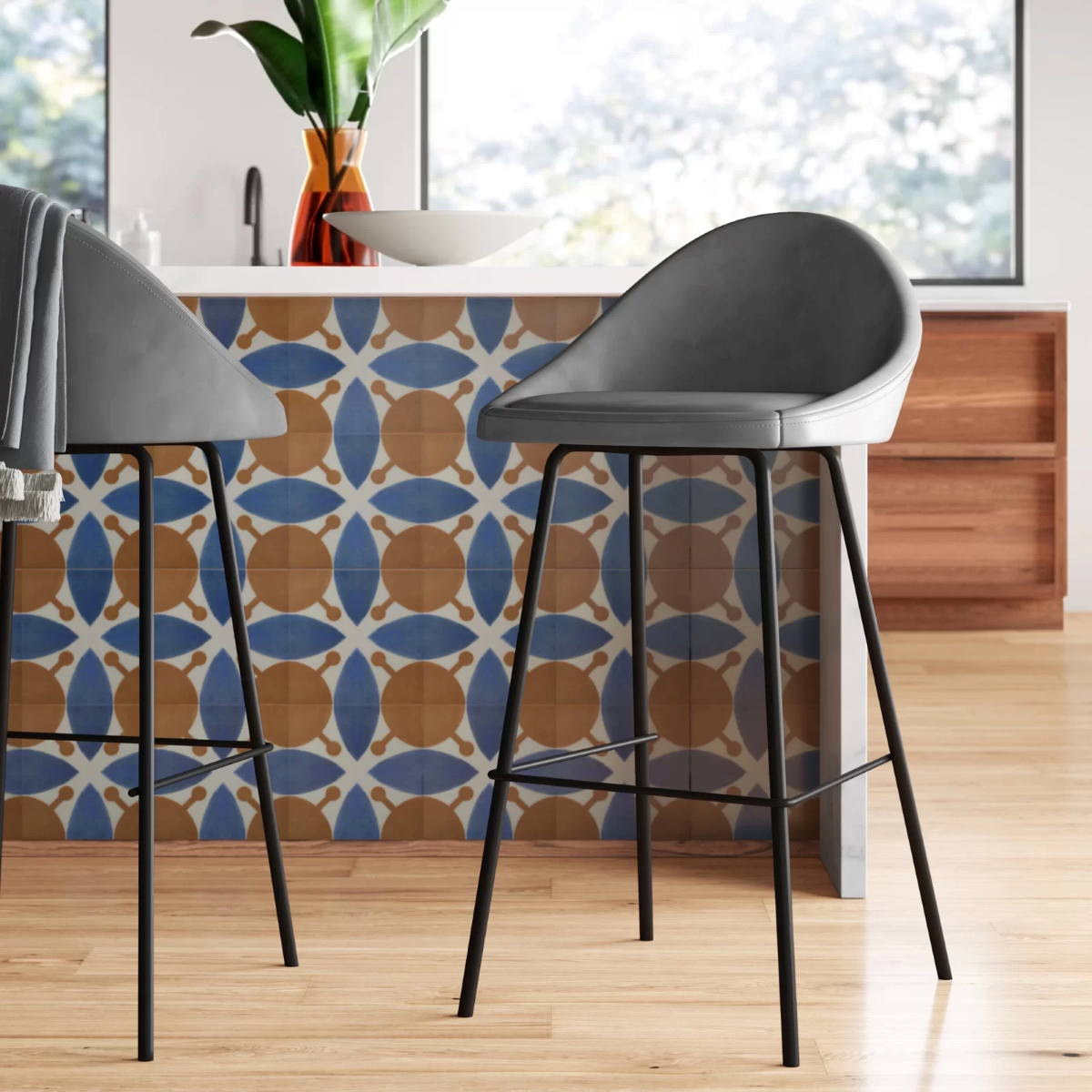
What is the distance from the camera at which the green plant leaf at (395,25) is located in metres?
2.06

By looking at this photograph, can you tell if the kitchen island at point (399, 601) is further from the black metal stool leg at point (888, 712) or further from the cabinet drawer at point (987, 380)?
the cabinet drawer at point (987, 380)

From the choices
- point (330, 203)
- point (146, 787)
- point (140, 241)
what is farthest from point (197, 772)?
point (140, 241)

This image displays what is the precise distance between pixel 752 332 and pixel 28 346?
873 millimetres

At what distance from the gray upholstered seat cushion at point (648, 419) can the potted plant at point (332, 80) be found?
2.53 feet

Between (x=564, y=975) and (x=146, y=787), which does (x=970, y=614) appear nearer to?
(x=564, y=975)

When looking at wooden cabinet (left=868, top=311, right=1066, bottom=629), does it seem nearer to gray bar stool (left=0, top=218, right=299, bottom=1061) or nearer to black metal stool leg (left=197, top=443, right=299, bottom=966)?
black metal stool leg (left=197, top=443, right=299, bottom=966)

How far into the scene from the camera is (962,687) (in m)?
3.50

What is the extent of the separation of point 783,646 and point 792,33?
3.64 metres

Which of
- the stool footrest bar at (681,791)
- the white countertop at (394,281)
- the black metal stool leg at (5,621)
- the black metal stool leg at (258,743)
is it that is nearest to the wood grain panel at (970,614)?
the white countertop at (394,281)

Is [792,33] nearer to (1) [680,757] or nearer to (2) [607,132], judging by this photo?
(2) [607,132]

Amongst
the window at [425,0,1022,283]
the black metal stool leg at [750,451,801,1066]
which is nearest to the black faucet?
the window at [425,0,1022,283]

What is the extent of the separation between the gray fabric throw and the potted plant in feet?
2.69

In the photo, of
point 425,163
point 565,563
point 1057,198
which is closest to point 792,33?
point 1057,198

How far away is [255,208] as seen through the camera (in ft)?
14.1
